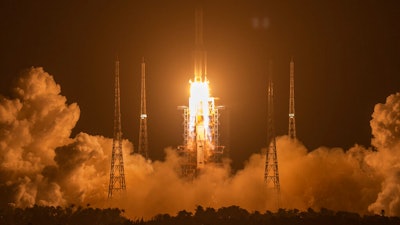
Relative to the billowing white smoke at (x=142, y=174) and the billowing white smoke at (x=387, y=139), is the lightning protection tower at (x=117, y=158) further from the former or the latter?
the billowing white smoke at (x=387, y=139)

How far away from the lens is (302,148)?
60.2m

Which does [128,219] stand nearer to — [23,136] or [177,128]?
[23,136]

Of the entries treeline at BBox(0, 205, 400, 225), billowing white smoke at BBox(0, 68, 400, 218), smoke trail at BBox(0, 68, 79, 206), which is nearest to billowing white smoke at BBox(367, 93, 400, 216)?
billowing white smoke at BBox(0, 68, 400, 218)

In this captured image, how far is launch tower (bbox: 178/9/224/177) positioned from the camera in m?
57.9

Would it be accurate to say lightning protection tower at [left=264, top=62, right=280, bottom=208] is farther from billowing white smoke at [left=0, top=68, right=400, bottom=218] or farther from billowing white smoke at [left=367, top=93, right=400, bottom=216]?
billowing white smoke at [left=367, top=93, right=400, bottom=216]

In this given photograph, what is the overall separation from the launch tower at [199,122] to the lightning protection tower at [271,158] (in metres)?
2.35

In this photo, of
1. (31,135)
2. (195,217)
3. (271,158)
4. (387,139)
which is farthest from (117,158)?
(387,139)

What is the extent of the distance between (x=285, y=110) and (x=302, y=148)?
11.8m

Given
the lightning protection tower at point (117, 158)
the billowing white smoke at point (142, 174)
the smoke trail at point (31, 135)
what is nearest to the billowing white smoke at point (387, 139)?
the billowing white smoke at point (142, 174)

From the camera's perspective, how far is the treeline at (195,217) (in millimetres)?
50281

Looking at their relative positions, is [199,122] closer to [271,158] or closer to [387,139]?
[271,158]

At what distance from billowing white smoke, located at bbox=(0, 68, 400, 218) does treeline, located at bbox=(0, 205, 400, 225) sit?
5.87 feet

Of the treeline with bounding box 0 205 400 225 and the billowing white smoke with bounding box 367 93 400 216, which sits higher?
the billowing white smoke with bounding box 367 93 400 216

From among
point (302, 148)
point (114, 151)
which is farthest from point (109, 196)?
point (302, 148)
